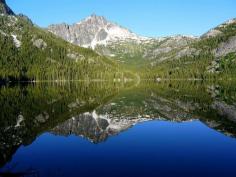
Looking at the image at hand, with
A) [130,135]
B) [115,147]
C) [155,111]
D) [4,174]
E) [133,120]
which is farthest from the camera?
[155,111]

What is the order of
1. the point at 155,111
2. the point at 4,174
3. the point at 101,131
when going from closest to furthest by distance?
the point at 4,174, the point at 101,131, the point at 155,111

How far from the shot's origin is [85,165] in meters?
27.4

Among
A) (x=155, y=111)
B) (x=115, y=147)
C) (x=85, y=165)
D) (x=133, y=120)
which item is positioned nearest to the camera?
(x=85, y=165)

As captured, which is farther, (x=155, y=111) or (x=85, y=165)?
(x=155, y=111)

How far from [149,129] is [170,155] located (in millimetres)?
16119

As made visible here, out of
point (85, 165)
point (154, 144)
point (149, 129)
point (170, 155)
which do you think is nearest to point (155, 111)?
point (149, 129)

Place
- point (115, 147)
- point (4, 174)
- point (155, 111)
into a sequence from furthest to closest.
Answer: point (155, 111) < point (115, 147) < point (4, 174)

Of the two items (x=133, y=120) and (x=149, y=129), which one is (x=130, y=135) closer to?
(x=149, y=129)

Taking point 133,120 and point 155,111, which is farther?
point 155,111

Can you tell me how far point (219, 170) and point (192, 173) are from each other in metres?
2.30

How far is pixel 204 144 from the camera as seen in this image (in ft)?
119

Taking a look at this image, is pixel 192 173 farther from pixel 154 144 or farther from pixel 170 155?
pixel 154 144

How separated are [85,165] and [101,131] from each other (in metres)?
18.2

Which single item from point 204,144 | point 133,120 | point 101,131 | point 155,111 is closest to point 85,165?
point 204,144
